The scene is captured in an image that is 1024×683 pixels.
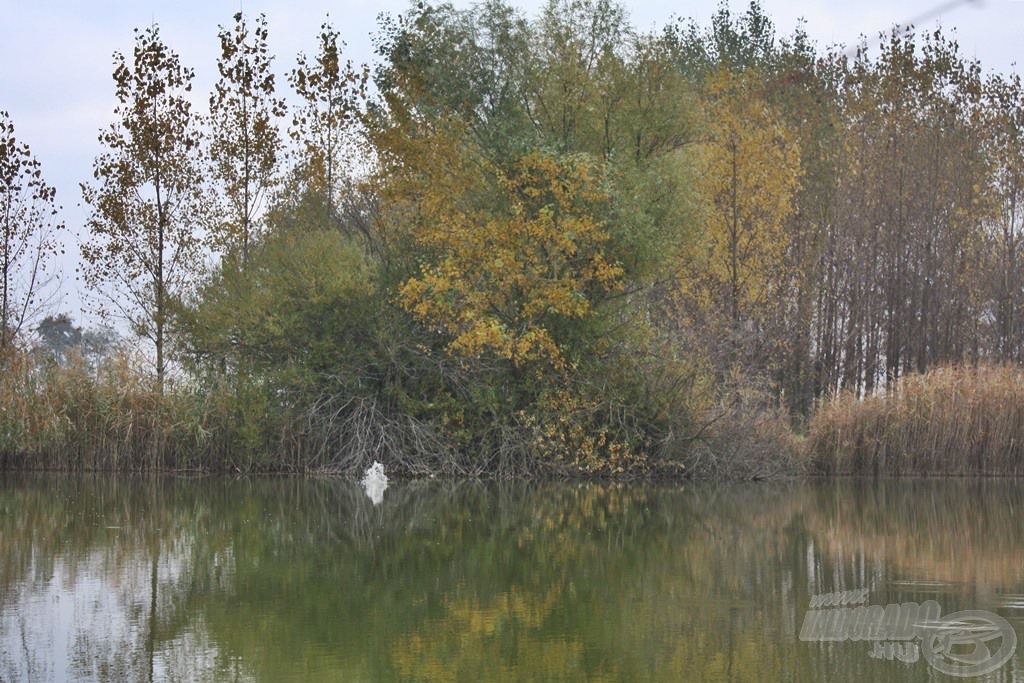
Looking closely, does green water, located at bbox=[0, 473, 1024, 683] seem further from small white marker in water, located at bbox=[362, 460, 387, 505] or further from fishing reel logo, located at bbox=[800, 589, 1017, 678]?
small white marker in water, located at bbox=[362, 460, 387, 505]

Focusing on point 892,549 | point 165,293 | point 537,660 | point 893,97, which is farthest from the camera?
point 893,97

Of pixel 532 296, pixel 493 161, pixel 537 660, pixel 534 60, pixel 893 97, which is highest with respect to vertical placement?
pixel 893 97

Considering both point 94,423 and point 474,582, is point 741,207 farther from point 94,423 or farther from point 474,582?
point 474,582

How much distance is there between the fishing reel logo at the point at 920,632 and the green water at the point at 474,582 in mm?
111

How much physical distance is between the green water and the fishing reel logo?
111 millimetres

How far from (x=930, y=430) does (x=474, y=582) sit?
49.4ft

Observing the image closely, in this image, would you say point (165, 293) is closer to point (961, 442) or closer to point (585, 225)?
point (585, 225)

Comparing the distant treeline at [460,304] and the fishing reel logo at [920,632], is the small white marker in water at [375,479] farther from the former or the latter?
the fishing reel logo at [920,632]

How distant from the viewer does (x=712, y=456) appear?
22188mm

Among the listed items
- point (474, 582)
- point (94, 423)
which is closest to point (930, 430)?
point (94, 423)

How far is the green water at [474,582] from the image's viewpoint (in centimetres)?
730

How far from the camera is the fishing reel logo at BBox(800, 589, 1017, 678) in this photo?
7473 millimetres

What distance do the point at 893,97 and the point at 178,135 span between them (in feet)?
64.1

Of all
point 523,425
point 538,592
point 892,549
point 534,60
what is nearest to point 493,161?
point 534,60
